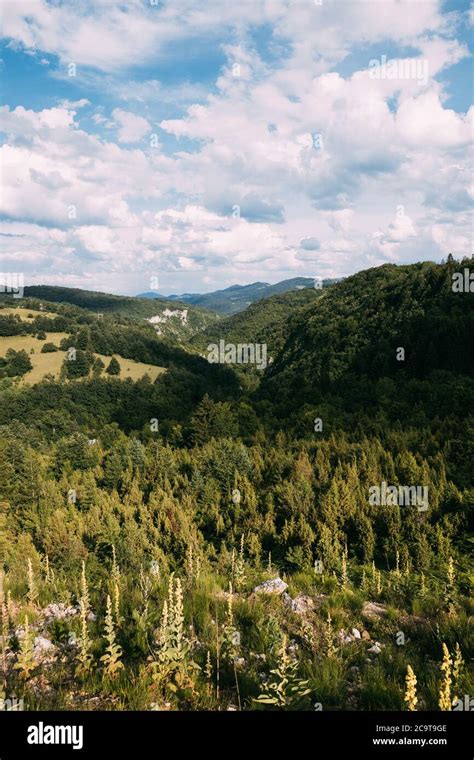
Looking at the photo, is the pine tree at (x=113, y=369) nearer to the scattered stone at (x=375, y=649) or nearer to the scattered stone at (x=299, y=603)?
the scattered stone at (x=299, y=603)

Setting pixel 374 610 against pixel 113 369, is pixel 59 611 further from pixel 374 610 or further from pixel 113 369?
pixel 113 369

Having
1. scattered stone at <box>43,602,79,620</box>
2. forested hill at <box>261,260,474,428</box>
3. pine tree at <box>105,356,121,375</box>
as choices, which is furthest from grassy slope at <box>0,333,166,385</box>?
scattered stone at <box>43,602,79,620</box>

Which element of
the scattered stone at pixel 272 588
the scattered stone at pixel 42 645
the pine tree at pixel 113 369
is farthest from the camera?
the pine tree at pixel 113 369

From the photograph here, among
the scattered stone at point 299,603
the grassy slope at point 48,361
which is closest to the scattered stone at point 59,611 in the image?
the scattered stone at point 299,603

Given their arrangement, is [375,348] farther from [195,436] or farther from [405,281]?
[195,436]

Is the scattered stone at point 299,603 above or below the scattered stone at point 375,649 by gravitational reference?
below

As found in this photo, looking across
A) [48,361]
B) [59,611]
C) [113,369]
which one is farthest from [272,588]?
[48,361]
